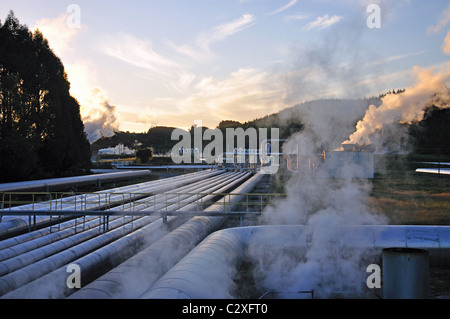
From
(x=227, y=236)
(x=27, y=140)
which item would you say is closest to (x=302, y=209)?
(x=227, y=236)

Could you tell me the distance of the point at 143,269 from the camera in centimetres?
890

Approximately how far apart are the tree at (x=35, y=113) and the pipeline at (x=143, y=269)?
2391cm

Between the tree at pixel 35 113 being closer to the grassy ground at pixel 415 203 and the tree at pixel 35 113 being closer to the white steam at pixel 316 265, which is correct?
the white steam at pixel 316 265

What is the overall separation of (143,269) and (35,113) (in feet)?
110

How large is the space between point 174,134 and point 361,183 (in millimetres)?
109695

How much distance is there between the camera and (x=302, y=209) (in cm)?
1783

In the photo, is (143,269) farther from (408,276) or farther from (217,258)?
(408,276)

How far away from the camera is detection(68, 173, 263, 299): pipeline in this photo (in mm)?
7453

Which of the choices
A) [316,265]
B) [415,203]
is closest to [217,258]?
[316,265]

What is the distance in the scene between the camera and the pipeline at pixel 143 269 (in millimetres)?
7453

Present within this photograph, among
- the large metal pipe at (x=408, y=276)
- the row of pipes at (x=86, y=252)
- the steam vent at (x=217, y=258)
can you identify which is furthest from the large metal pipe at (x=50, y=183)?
the large metal pipe at (x=408, y=276)

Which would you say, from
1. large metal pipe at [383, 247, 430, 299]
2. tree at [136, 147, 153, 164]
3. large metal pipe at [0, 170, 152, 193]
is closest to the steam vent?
large metal pipe at [383, 247, 430, 299]

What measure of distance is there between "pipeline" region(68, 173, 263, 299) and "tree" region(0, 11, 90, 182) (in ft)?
78.5
